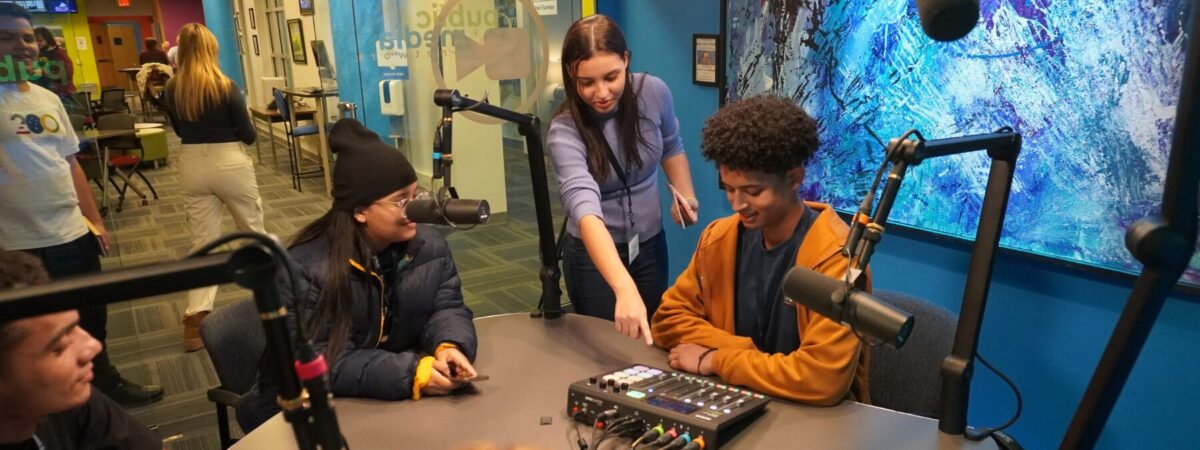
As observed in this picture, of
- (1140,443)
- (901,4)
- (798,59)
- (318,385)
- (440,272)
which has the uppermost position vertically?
(901,4)

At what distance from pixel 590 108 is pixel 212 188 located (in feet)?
8.39

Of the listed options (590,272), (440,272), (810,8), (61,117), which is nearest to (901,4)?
(810,8)

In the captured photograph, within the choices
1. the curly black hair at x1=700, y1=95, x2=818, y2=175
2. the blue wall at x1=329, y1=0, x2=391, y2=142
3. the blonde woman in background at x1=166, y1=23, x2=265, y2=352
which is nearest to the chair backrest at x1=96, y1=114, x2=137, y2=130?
the blonde woman in background at x1=166, y1=23, x2=265, y2=352

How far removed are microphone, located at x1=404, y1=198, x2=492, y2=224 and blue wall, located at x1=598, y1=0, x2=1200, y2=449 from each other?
1636 millimetres

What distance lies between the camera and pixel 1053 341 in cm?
213

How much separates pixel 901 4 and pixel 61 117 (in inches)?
111

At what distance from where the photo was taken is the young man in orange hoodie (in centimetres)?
141

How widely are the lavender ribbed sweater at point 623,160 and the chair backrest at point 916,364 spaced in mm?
713

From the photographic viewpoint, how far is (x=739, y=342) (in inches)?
62.4

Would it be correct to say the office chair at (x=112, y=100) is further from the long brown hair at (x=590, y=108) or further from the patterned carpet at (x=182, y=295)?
the long brown hair at (x=590, y=108)

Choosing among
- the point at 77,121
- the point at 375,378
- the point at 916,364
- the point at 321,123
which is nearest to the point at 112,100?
the point at 321,123

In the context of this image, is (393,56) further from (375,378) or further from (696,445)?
(696,445)

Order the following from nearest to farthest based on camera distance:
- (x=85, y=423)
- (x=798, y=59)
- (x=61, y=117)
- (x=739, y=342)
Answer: (x=85, y=423) → (x=739, y=342) → (x=61, y=117) → (x=798, y=59)

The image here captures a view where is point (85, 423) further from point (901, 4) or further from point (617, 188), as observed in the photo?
point (901, 4)
